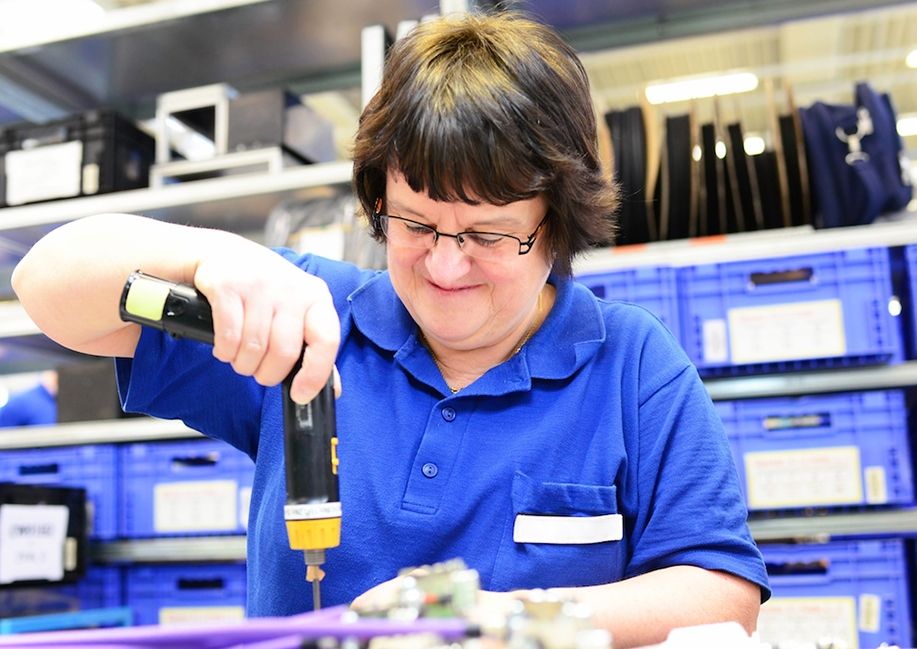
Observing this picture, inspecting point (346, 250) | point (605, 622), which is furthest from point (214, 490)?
point (605, 622)

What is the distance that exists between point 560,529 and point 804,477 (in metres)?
1.19

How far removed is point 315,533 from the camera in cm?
73

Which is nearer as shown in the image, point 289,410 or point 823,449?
point 289,410

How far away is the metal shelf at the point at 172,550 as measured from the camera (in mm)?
2340

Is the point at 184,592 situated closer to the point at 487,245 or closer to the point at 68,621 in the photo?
the point at 68,621

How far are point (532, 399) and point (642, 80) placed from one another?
18.2 ft

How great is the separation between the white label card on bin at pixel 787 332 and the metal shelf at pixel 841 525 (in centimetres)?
34

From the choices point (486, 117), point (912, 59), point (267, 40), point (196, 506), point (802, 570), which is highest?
point (912, 59)

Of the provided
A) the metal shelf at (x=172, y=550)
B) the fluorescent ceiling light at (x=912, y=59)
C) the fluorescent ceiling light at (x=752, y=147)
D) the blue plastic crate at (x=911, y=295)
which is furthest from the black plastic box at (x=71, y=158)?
the fluorescent ceiling light at (x=912, y=59)

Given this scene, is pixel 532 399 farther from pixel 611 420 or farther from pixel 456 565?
pixel 456 565

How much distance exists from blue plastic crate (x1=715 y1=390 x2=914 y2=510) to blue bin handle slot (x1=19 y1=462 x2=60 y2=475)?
1.78 m

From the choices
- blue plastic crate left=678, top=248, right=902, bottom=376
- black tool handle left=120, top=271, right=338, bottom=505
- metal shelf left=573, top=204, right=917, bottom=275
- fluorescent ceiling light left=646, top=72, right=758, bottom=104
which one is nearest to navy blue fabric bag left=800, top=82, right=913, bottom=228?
metal shelf left=573, top=204, right=917, bottom=275

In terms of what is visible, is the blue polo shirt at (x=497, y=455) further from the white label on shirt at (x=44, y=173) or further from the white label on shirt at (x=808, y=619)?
the white label on shirt at (x=44, y=173)

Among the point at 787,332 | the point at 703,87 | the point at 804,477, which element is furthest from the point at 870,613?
the point at 703,87
